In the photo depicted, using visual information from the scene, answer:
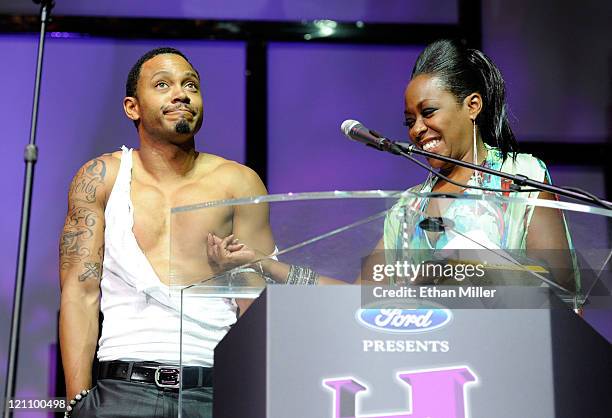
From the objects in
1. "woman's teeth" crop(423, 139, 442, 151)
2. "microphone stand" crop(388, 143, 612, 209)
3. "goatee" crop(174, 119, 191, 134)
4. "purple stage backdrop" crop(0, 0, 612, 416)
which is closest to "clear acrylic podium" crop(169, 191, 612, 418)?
"microphone stand" crop(388, 143, 612, 209)

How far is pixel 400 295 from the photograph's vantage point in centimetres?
181

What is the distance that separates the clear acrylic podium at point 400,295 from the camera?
5.86 ft

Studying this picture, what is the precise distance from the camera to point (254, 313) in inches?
72.6

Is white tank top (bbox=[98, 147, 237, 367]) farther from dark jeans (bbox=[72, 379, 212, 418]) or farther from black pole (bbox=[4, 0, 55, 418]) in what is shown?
black pole (bbox=[4, 0, 55, 418])

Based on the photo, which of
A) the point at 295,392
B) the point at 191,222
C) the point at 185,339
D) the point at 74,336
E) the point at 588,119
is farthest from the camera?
the point at 588,119

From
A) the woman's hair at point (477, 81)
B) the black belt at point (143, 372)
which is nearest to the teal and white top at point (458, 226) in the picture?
the black belt at point (143, 372)

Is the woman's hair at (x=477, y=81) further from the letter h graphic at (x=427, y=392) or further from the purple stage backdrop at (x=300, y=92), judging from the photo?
the purple stage backdrop at (x=300, y=92)

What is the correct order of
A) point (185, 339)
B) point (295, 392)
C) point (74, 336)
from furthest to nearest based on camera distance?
1. point (74, 336)
2. point (185, 339)
3. point (295, 392)

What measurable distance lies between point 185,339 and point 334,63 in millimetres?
3149

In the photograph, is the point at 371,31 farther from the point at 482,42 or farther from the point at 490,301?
the point at 490,301

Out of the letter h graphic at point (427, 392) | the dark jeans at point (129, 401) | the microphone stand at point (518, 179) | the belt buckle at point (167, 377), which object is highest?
the microphone stand at point (518, 179)

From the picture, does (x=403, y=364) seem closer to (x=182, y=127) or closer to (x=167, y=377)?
(x=167, y=377)

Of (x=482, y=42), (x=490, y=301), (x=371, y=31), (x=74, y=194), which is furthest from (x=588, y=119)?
(x=490, y=301)

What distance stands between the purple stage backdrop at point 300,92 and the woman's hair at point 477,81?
1.76 metres
